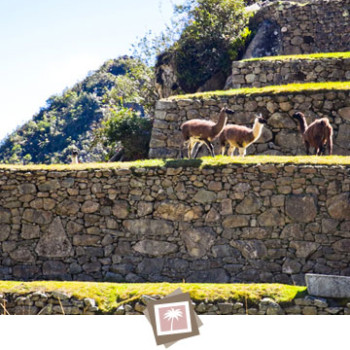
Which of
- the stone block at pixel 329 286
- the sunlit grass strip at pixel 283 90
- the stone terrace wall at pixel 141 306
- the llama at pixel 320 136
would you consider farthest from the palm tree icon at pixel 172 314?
the sunlit grass strip at pixel 283 90

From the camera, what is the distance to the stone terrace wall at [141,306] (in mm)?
9047

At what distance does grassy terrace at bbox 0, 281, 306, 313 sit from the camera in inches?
367

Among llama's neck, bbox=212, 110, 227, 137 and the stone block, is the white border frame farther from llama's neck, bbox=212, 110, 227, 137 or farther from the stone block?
llama's neck, bbox=212, 110, 227, 137

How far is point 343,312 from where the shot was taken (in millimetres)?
8945

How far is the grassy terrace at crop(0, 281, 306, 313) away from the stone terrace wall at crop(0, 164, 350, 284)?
271cm

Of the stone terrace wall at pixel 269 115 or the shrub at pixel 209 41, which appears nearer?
the stone terrace wall at pixel 269 115

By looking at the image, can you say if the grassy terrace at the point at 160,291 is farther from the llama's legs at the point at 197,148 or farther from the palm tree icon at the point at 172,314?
the llama's legs at the point at 197,148

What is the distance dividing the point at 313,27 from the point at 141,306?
53.0 ft

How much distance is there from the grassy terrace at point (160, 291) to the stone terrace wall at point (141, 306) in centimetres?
7

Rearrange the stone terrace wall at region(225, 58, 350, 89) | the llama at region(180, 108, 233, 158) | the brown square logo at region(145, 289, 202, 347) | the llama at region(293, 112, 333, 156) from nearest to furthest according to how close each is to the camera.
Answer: the brown square logo at region(145, 289, 202, 347)
the llama at region(180, 108, 233, 158)
the llama at region(293, 112, 333, 156)
the stone terrace wall at region(225, 58, 350, 89)

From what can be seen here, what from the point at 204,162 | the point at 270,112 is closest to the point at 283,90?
the point at 270,112

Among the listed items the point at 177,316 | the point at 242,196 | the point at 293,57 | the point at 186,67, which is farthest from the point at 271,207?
the point at 186,67

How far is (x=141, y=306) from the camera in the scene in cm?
930

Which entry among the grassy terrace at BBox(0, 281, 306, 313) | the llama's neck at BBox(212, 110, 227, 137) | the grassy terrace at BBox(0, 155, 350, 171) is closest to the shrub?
the llama's neck at BBox(212, 110, 227, 137)
